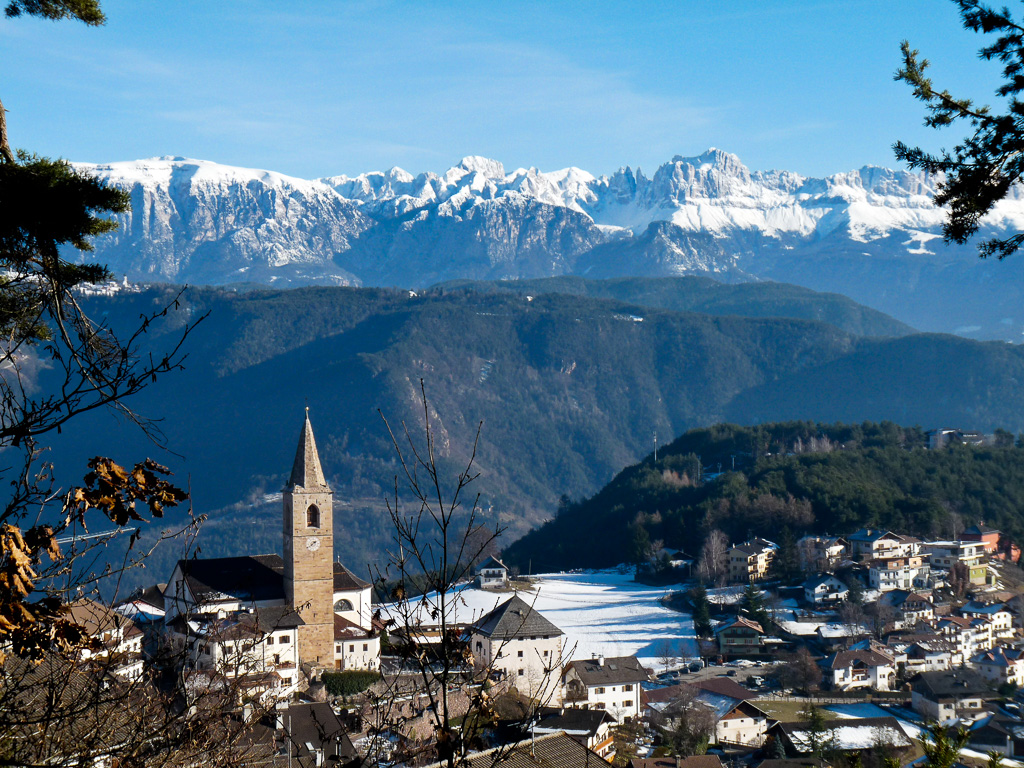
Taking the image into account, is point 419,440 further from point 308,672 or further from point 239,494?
point 308,672

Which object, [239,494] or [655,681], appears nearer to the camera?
[655,681]

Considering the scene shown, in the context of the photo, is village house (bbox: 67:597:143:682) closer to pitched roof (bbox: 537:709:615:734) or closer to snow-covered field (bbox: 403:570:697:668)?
pitched roof (bbox: 537:709:615:734)

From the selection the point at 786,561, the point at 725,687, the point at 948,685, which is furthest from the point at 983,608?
the point at 725,687

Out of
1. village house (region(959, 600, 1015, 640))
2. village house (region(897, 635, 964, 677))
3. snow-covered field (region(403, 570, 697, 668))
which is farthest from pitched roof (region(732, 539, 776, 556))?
village house (region(897, 635, 964, 677))

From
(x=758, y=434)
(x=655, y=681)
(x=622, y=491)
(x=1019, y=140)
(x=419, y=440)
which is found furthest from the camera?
(x=419, y=440)

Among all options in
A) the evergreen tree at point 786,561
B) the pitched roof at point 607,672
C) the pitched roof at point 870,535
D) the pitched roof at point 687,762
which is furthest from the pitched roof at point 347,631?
the pitched roof at point 870,535

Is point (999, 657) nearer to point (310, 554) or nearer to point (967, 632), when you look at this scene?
point (967, 632)

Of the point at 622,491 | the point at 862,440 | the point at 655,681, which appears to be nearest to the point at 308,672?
the point at 655,681
